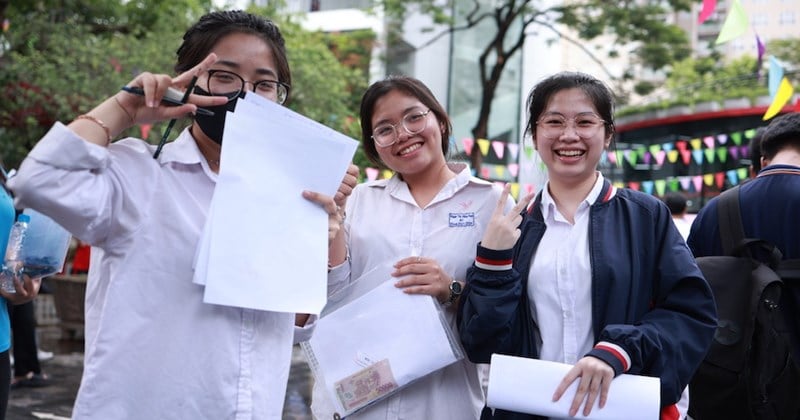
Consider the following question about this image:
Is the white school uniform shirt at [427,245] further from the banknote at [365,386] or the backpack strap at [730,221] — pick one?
the backpack strap at [730,221]

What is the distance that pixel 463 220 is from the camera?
2365 millimetres

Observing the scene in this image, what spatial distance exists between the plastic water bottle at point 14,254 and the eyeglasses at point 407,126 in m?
1.24

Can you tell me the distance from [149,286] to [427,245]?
103 cm

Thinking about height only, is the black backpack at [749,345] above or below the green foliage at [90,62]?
below

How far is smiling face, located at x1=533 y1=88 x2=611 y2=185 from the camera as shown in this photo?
2.14 m

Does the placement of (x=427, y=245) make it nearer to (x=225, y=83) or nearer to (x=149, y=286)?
(x=225, y=83)

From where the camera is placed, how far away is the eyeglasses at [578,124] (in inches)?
84.1

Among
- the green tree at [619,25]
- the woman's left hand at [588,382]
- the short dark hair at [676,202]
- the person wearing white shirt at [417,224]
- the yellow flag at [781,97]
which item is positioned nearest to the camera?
the woman's left hand at [588,382]

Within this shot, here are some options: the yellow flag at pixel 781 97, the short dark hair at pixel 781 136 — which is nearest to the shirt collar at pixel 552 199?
the short dark hair at pixel 781 136

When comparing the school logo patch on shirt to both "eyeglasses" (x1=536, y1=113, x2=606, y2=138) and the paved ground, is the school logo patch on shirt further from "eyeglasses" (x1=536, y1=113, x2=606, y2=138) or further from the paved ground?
the paved ground

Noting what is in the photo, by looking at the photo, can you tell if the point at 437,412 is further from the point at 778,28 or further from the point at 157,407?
the point at 778,28

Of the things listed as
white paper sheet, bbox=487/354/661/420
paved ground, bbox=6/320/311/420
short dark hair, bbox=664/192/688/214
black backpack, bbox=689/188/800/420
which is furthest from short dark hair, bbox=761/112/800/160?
paved ground, bbox=6/320/311/420

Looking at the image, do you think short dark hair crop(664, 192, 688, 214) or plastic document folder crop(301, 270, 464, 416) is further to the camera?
short dark hair crop(664, 192, 688, 214)

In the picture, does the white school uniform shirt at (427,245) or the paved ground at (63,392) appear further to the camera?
the paved ground at (63,392)
